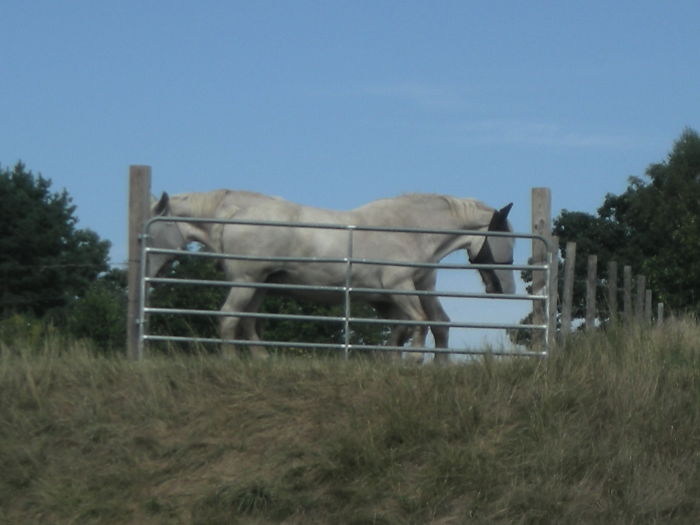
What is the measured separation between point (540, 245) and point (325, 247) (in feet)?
7.57

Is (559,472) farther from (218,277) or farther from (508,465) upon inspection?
(218,277)

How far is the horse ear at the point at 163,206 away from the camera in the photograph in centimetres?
1388

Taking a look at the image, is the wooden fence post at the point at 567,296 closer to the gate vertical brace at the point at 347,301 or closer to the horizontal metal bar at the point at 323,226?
the horizontal metal bar at the point at 323,226

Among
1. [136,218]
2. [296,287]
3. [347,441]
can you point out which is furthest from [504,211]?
[347,441]

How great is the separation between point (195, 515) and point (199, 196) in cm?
608

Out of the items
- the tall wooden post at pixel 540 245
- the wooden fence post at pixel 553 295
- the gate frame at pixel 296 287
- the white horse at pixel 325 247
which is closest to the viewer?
the gate frame at pixel 296 287

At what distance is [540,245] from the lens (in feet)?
43.2

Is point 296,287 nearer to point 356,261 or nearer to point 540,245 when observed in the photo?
point 356,261

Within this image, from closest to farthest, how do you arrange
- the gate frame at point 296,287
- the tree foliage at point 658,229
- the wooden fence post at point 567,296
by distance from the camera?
the gate frame at point 296,287
the wooden fence post at point 567,296
the tree foliage at point 658,229

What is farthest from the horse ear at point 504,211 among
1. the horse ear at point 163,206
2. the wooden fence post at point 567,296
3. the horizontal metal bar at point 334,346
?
the horse ear at point 163,206

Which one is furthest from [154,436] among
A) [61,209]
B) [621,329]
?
[61,209]

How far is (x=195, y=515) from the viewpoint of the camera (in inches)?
346

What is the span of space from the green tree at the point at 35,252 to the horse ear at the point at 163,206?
3159 cm

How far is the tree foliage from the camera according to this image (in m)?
44.3
